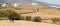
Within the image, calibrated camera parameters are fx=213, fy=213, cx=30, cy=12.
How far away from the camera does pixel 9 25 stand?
25672mm

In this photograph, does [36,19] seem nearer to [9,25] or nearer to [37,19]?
[37,19]

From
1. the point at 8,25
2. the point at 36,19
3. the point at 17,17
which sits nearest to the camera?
the point at 8,25

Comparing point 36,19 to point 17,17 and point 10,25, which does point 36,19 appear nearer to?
point 17,17

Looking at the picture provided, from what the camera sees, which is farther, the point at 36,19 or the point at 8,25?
the point at 36,19

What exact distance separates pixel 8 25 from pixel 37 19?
10326 millimetres

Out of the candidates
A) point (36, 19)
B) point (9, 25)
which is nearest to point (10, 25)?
point (9, 25)

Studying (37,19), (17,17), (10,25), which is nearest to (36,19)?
(37,19)

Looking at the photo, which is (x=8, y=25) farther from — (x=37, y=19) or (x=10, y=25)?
(x=37, y=19)

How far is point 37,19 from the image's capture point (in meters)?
35.2

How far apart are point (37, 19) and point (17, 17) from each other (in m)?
4.36

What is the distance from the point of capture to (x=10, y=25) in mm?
25672

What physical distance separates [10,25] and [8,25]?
0.24m

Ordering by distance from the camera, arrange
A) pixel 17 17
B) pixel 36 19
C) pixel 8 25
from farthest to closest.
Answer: pixel 17 17
pixel 36 19
pixel 8 25

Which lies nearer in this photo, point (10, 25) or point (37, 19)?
point (10, 25)
